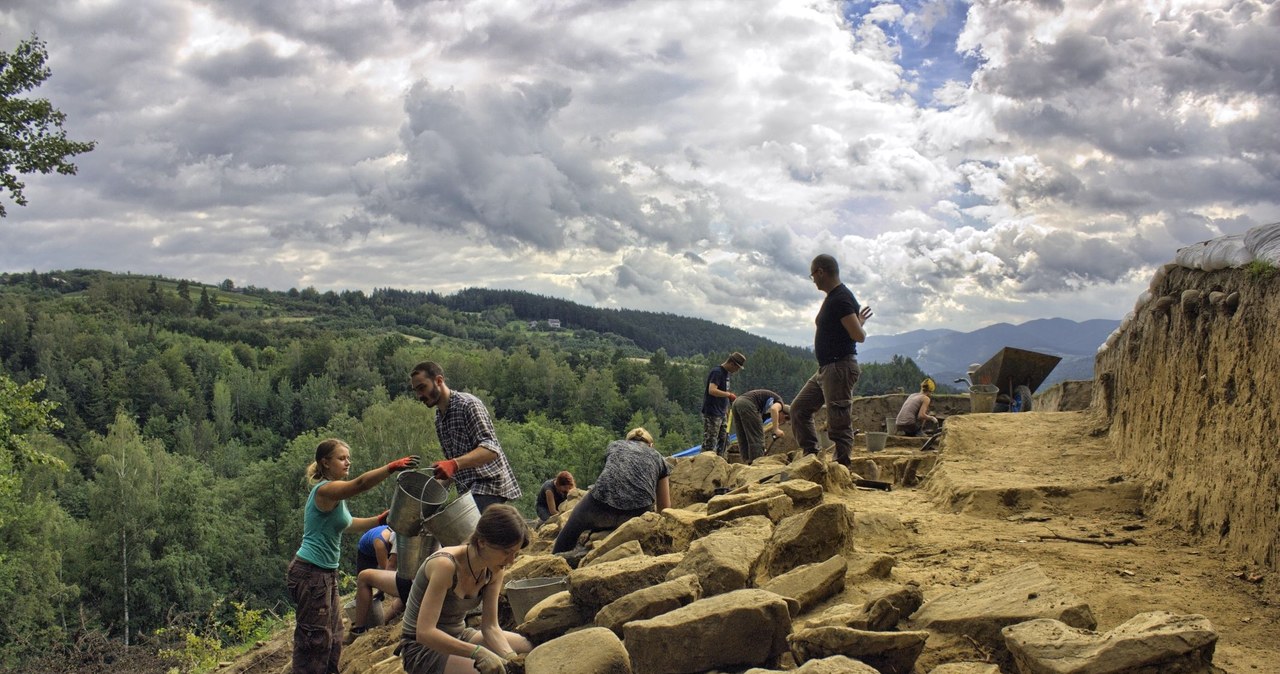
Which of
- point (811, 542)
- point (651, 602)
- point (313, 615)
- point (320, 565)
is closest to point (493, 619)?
point (651, 602)

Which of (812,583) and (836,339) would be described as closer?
(812,583)

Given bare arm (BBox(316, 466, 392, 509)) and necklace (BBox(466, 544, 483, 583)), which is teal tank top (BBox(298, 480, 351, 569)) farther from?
necklace (BBox(466, 544, 483, 583))

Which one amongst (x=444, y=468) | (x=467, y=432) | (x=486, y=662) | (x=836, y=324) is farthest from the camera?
(x=836, y=324)

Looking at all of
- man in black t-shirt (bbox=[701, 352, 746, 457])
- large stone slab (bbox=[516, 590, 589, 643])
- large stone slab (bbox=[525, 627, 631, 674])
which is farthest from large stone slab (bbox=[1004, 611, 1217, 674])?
man in black t-shirt (bbox=[701, 352, 746, 457])

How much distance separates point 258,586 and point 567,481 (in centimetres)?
4051

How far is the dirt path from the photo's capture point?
343 centimetres

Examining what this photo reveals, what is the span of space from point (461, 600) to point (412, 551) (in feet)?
4.39

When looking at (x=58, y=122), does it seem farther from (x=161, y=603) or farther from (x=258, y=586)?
(x=258, y=586)

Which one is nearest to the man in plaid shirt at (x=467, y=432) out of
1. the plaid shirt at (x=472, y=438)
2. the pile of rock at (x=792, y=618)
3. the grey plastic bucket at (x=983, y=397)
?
the plaid shirt at (x=472, y=438)

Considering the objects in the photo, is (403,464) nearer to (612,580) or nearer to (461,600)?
(461,600)

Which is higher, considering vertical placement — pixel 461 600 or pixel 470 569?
pixel 470 569

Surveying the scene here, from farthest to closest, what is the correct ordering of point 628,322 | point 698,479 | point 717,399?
point 628,322 < point 717,399 < point 698,479

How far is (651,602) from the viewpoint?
3912 millimetres

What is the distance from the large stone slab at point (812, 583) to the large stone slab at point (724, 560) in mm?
150
